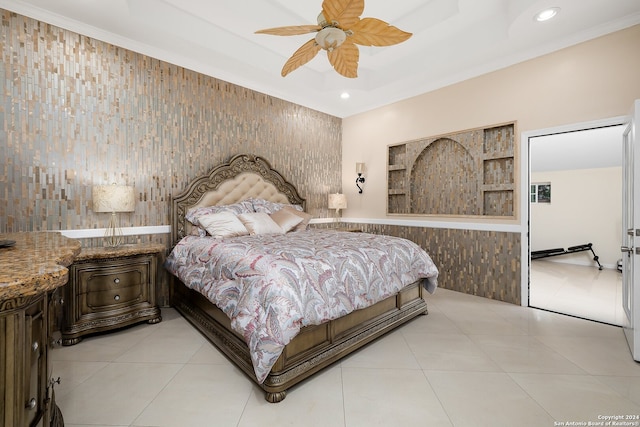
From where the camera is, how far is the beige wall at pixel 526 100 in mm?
2801

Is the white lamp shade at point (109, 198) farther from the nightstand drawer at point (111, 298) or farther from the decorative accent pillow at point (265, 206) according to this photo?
the decorative accent pillow at point (265, 206)

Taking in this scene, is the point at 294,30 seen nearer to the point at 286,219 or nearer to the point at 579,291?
the point at 286,219

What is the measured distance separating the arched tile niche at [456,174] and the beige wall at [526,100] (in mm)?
148

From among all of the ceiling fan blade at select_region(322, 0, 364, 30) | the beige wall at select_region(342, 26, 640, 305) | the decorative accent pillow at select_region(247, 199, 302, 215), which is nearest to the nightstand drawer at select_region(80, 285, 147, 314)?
the decorative accent pillow at select_region(247, 199, 302, 215)

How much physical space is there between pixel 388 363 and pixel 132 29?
3925 millimetres

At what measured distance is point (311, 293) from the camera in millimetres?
1871

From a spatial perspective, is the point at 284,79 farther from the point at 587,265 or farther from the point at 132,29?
the point at 587,265

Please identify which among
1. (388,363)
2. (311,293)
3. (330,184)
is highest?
(330,184)

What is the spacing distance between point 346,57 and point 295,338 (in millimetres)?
2343

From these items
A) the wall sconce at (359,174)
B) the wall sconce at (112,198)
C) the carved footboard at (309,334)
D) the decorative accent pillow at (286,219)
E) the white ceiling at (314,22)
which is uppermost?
the white ceiling at (314,22)

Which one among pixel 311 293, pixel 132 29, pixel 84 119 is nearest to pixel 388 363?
pixel 311 293

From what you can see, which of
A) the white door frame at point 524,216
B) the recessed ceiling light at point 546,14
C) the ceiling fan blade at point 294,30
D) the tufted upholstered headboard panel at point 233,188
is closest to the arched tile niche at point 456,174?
the white door frame at point 524,216

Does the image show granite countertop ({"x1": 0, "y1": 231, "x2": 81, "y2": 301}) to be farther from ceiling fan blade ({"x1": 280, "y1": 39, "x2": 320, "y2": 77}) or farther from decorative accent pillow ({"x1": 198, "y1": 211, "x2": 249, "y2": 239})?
ceiling fan blade ({"x1": 280, "y1": 39, "x2": 320, "y2": 77})

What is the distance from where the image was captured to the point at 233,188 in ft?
12.7
